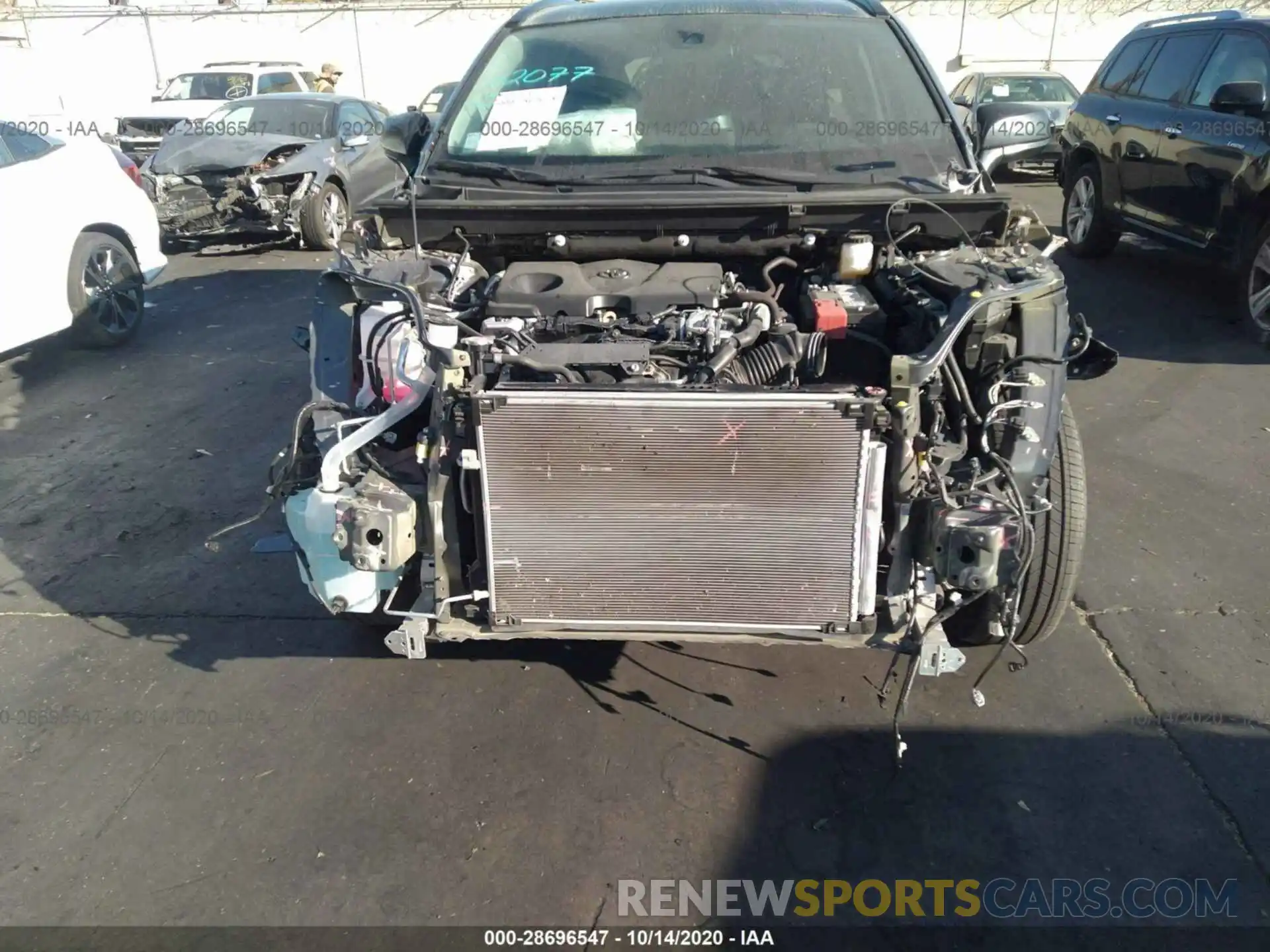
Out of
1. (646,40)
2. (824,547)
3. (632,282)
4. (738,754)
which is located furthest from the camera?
(646,40)

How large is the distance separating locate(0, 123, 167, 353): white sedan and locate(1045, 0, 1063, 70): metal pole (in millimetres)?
19592

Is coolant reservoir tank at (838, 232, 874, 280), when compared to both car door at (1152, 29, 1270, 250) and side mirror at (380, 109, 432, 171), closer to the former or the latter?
side mirror at (380, 109, 432, 171)

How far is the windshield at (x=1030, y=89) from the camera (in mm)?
13312

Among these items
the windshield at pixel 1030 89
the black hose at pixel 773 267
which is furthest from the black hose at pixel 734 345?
the windshield at pixel 1030 89

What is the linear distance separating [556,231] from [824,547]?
57.3 inches

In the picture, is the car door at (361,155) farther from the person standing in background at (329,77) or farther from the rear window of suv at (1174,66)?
the rear window of suv at (1174,66)

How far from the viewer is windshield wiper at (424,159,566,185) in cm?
332

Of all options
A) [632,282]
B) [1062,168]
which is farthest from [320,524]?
[1062,168]

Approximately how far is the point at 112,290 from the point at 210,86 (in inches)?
330

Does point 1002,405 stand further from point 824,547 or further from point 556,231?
point 556,231

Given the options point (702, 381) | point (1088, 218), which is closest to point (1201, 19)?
point (1088, 218)

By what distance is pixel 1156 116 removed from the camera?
22.8ft

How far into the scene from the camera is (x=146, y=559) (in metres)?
3.86

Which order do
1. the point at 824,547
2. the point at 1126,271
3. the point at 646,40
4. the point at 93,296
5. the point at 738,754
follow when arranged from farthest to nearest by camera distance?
the point at 1126,271
the point at 93,296
the point at 646,40
the point at 738,754
the point at 824,547
